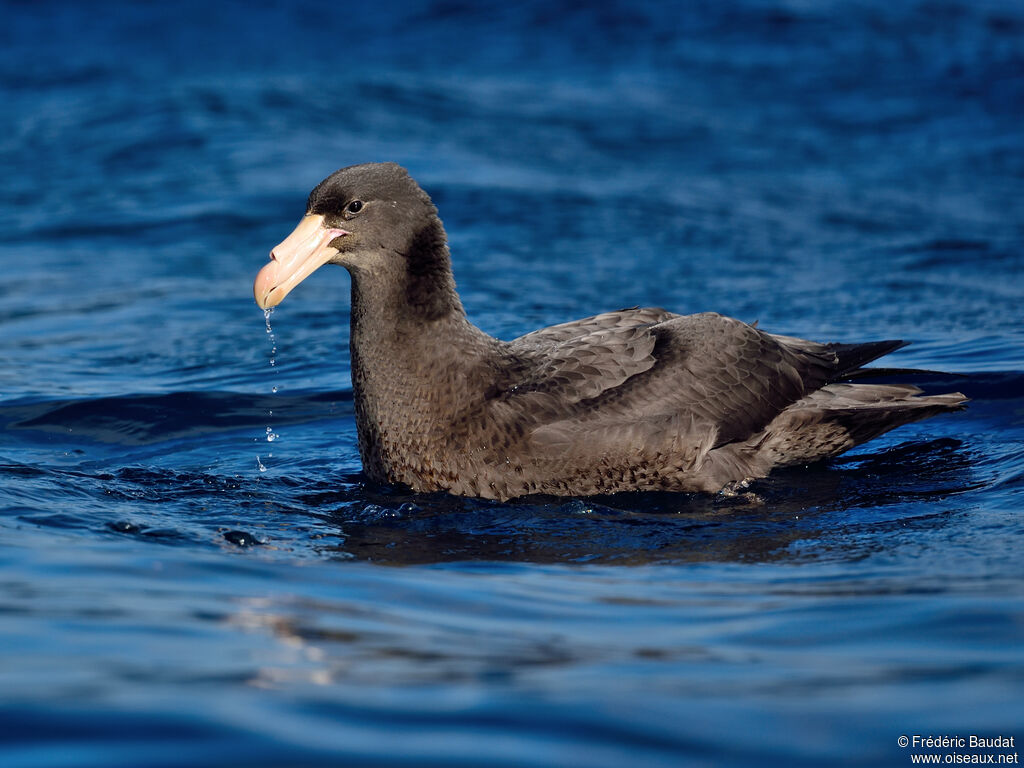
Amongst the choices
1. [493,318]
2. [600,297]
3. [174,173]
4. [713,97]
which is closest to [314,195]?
[493,318]

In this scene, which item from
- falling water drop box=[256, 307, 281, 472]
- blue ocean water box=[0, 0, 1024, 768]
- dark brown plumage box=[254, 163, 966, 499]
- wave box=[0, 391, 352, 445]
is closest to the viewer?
blue ocean water box=[0, 0, 1024, 768]

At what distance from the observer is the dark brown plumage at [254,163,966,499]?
22.0 feet

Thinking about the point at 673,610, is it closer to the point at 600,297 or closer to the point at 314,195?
the point at 314,195

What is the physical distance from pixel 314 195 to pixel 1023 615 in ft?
12.8

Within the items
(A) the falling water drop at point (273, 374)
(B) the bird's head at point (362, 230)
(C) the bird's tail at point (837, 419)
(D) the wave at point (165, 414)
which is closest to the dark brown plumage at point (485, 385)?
(B) the bird's head at point (362, 230)

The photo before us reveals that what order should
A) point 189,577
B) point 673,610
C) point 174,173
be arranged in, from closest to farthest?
point 673,610 < point 189,577 < point 174,173

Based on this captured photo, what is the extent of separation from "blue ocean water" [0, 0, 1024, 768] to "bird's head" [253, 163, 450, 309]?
1.19 m

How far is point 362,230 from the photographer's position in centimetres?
677

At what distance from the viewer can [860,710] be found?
3.76m

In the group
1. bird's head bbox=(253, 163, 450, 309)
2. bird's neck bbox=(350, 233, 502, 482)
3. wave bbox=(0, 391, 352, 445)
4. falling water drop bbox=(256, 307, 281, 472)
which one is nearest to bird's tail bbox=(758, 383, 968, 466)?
bird's neck bbox=(350, 233, 502, 482)

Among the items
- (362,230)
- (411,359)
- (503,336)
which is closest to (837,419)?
(411,359)

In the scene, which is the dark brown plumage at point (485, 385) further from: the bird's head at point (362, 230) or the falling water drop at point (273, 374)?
the falling water drop at point (273, 374)

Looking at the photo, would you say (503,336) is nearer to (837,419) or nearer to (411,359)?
(837,419)

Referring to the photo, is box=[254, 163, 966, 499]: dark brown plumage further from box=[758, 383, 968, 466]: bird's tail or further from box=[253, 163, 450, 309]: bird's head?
box=[758, 383, 968, 466]: bird's tail
